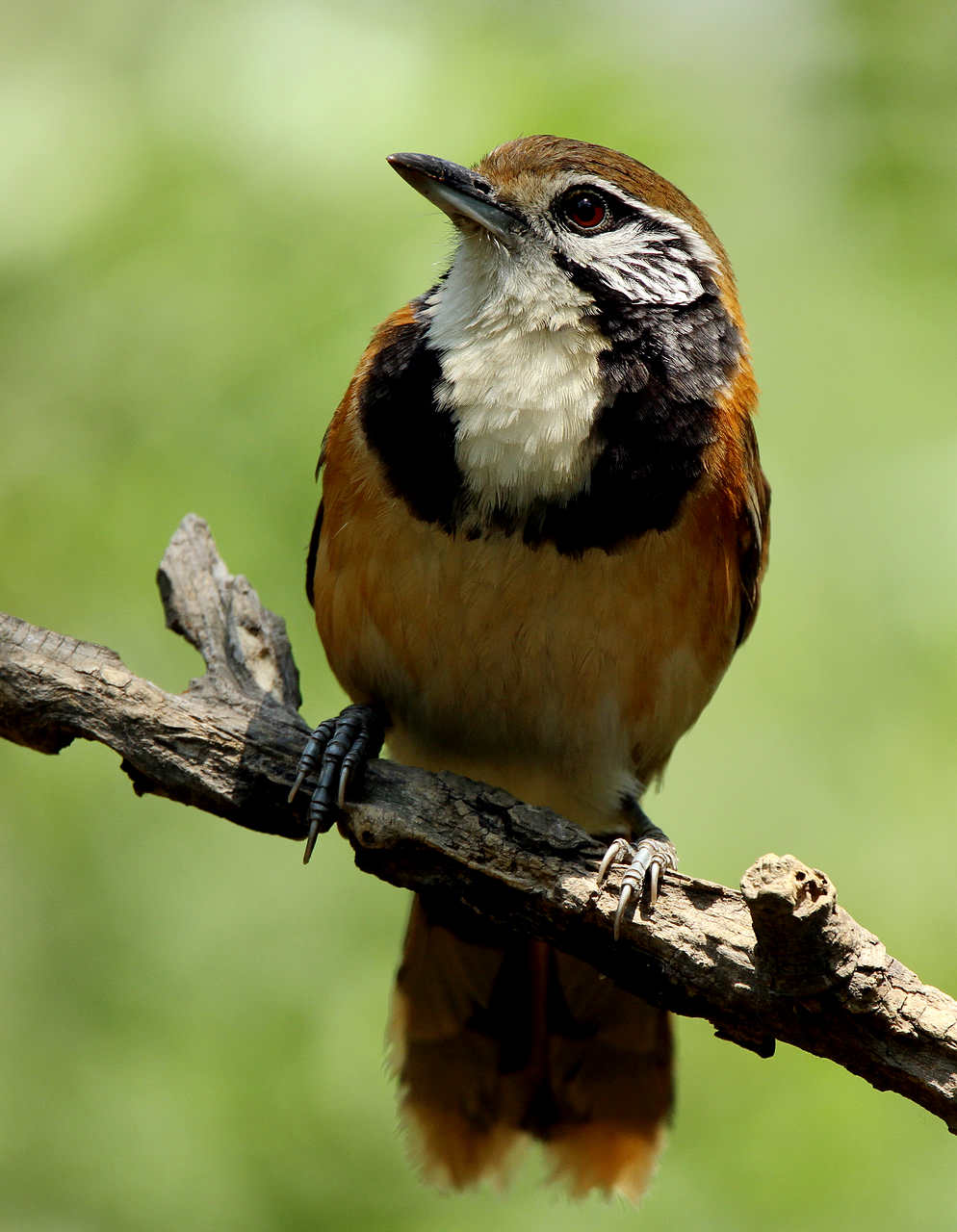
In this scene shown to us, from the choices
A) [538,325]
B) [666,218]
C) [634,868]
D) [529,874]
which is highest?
[666,218]

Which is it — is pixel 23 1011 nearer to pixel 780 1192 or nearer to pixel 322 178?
pixel 780 1192

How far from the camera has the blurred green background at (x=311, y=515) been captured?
5027 millimetres

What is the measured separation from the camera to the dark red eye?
411cm

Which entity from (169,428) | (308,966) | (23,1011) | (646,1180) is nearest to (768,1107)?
(646,1180)

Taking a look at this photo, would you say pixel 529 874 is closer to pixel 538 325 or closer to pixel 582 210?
pixel 538 325

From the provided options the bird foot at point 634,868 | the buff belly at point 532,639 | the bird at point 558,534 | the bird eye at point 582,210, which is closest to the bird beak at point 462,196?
the bird at point 558,534

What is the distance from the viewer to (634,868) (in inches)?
133

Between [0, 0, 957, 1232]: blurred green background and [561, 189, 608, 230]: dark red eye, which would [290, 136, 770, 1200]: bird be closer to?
[561, 189, 608, 230]: dark red eye

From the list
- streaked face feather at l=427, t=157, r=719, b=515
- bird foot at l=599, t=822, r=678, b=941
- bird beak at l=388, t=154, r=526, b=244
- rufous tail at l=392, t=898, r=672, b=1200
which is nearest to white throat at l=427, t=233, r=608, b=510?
streaked face feather at l=427, t=157, r=719, b=515

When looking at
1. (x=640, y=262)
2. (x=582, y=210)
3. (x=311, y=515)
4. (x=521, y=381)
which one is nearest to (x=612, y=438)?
(x=521, y=381)

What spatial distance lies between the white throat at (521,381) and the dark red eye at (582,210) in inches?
7.9

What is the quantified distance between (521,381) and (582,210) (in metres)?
0.69

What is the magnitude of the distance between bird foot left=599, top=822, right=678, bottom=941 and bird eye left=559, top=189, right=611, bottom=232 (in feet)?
6.40

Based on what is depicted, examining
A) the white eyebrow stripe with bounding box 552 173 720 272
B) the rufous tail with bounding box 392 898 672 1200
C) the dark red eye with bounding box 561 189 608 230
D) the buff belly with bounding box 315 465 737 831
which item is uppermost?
the white eyebrow stripe with bounding box 552 173 720 272
